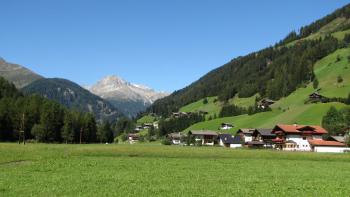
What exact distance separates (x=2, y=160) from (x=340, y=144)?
395ft

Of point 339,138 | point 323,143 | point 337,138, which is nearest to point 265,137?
point 337,138

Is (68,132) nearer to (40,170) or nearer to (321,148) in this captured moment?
(321,148)

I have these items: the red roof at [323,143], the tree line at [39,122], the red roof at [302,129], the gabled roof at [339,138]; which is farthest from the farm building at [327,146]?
the tree line at [39,122]

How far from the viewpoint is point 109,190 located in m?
29.3

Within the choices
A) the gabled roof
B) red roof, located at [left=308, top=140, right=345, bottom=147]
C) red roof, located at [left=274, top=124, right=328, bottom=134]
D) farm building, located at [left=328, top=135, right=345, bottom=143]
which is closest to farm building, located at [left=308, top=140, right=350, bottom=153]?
red roof, located at [left=308, top=140, right=345, bottom=147]

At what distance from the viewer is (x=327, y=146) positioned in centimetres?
14525

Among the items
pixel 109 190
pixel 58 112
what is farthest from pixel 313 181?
pixel 58 112

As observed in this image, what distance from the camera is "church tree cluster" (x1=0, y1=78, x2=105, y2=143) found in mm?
146625

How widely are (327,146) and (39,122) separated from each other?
99.6 m

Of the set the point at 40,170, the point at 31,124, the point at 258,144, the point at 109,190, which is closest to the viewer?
the point at 109,190

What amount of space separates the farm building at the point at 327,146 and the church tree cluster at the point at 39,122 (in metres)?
84.0

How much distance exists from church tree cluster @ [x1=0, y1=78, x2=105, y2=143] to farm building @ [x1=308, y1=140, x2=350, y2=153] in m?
84.0

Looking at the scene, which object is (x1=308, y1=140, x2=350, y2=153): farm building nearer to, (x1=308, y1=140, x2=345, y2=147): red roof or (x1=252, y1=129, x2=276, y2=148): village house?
(x1=308, y1=140, x2=345, y2=147): red roof

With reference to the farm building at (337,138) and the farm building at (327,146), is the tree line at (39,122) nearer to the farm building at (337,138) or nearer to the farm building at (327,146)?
the farm building at (327,146)
